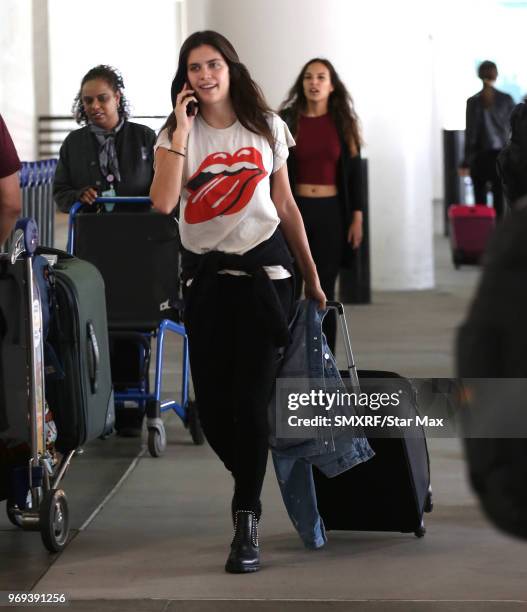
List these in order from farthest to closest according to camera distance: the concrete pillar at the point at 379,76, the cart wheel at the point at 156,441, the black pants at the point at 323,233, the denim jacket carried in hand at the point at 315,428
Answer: the concrete pillar at the point at 379,76
the black pants at the point at 323,233
the cart wheel at the point at 156,441
the denim jacket carried in hand at the point at 315,428

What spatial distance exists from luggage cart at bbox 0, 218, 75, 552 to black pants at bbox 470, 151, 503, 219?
10.6 m

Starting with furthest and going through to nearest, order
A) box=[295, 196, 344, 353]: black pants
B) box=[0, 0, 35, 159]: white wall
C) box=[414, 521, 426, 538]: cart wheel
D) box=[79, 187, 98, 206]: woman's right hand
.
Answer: box=[0, 0, 35, 159]: white wall, box=[295, 196, 344, 353]: black pants, box=[79, 187, 98, 206]: woman's right hand, box=[414, 521, 426, 538]: cart wheel

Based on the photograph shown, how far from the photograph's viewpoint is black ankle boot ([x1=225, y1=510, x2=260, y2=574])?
393cm

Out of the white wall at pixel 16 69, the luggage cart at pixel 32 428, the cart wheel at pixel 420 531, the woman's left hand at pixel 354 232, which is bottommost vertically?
the cart wheel at pixel 420 531

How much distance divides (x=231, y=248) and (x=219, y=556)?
3.13 ft

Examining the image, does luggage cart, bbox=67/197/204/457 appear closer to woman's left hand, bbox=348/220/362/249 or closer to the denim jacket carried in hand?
woman's left hand, bbox=348/220/362/249

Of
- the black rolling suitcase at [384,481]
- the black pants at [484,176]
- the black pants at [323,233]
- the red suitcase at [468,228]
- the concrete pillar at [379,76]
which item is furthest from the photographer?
the black pants at [484,176]

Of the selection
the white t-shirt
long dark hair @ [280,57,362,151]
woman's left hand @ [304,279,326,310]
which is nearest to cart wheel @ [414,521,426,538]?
woman's left hand @ [304,279,326,310]

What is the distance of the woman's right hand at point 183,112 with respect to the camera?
12.8 feet

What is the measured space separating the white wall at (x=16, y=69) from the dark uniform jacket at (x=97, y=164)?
12071mm

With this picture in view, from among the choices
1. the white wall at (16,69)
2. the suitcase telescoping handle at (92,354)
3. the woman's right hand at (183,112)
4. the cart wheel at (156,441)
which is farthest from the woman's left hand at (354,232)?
the white wall at (16,69)

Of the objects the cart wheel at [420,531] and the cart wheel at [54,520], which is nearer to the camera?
the cart wheel at [54,520]

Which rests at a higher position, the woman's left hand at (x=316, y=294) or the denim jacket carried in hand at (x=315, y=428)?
the woman's left hand at (x=316, y=294)

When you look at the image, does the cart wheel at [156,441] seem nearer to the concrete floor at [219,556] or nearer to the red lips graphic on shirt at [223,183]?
the concrete floor at [219,556]
